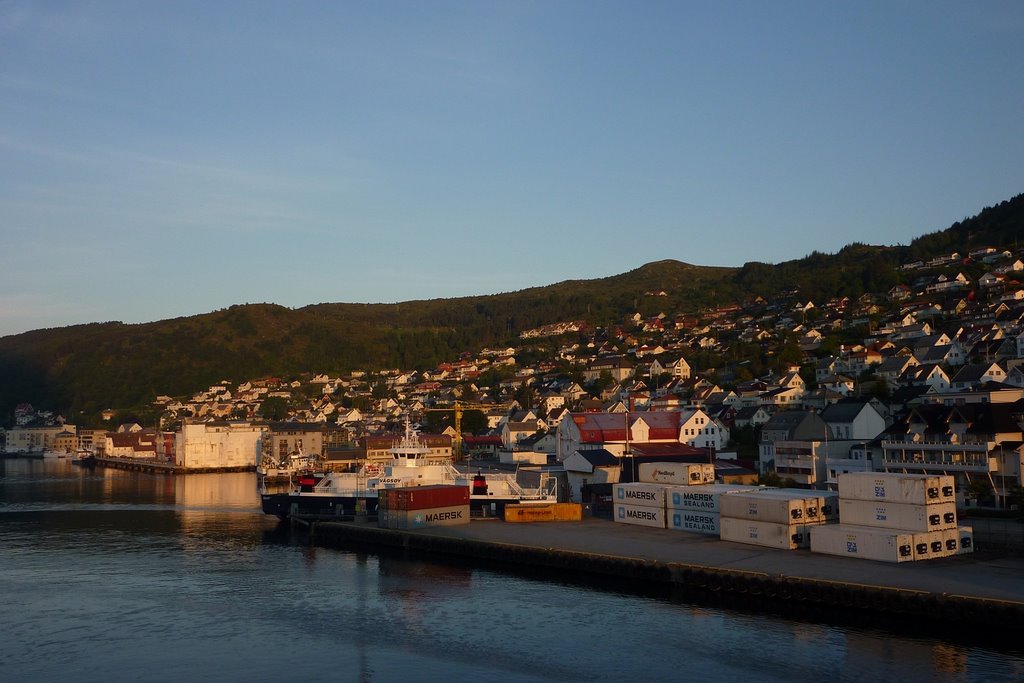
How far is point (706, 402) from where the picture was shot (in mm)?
72750

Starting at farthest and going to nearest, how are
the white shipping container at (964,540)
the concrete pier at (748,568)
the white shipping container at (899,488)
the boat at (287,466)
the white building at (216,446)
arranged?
the white building at (216,446)
the boat at (287,466)
the white shipping container at (964,540)
the white shipping container at (899,488)
the concrete pier at (748,568)

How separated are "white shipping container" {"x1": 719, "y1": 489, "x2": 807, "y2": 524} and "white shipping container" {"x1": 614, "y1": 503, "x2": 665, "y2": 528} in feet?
13.1

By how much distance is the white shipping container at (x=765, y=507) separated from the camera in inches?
1030

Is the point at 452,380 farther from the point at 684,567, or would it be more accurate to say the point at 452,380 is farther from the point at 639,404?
the point at 684,567

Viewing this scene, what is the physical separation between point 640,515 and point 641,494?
0.81 meters

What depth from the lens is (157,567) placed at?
2936cm

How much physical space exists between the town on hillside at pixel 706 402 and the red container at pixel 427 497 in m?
7.56

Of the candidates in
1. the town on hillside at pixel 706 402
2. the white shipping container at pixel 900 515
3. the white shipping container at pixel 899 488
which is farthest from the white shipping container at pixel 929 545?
the town on hillside at pixel 706 402

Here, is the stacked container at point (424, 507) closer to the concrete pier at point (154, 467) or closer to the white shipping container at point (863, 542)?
the white shipping container at point (863, 542)

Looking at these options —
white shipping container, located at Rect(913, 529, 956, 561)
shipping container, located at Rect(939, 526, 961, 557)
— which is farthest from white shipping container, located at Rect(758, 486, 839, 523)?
shipping container, located at Rect(939, 526, 961, 557)

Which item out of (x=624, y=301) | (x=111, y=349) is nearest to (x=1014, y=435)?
Answer: (x=624, y=301)

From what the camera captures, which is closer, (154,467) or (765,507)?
(765,507)

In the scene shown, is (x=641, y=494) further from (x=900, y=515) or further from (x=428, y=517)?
(x=900, y=515)

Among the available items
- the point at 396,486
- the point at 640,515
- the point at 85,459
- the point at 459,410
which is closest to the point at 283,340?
the point at 85,459
